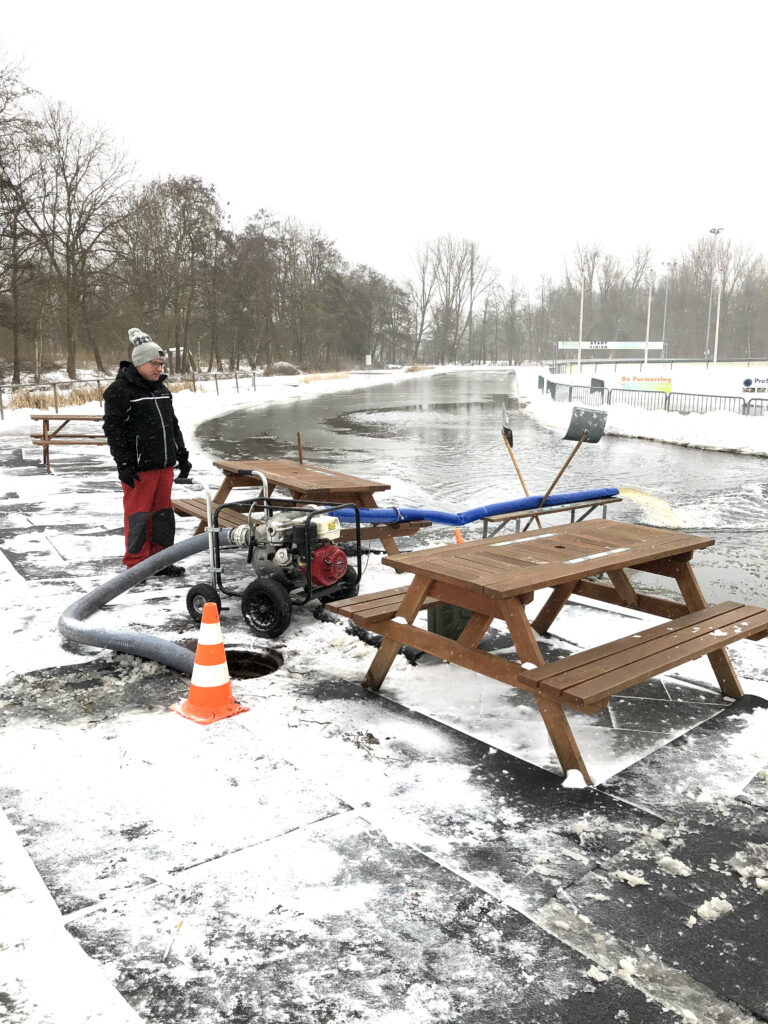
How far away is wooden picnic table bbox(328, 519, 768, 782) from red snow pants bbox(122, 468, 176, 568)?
2.62m

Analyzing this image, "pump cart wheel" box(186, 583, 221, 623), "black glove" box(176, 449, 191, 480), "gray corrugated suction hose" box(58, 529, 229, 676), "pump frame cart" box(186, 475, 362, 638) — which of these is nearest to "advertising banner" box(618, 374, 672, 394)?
"black glove" box(176, 449, 191, 480)

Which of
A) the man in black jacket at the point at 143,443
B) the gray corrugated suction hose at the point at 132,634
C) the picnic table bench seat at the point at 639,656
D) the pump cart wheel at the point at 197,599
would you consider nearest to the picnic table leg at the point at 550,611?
the picnic table bench seat at the point at 639,656

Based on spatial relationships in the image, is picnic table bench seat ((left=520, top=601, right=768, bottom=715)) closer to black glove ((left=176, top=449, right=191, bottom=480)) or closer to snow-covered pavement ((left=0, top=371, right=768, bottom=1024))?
snow-covered pavement ((left=0, top=371, right=768, bottom=1024))

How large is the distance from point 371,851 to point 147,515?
402 centimetres

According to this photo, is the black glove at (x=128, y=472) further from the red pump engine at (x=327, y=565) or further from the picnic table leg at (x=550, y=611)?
the picnic table leg at (x=550, y=611)

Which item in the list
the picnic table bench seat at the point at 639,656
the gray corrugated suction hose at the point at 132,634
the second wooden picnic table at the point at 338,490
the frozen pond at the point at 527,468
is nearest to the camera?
the picnic table bench seat at the point at 639,656

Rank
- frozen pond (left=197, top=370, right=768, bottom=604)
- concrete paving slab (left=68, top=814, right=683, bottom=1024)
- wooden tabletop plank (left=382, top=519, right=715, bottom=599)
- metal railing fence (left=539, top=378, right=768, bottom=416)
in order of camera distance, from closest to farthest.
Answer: concrete paving slab (left=68, top=814, right=683, bottom=1024)
wooden tabletop plank (left=382, top=519, right=715, bottom=599)
frozen pond (left=197, top=370, right=768, bottom=604)
metal railing fence (left=539, top=378, right=768, bottom=416)

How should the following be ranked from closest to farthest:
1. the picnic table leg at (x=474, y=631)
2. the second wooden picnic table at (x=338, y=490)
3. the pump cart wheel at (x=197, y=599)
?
the picnic table leg at (x=474, y=631) < the pump cart wheel at (x=197, y=599) < the second wooden picnic table at (x=338, y=490)

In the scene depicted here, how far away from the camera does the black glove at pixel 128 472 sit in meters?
6.01

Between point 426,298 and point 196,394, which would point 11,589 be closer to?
point 196,394

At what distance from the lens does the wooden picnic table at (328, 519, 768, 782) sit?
132 inches

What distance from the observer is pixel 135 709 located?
13.2 ft

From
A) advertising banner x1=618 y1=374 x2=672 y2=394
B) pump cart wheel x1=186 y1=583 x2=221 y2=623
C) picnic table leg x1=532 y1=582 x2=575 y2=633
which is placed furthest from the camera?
advertising banner x1=618 y1=374 x2=672 y2=394

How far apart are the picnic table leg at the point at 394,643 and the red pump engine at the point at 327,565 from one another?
0.99 meters
